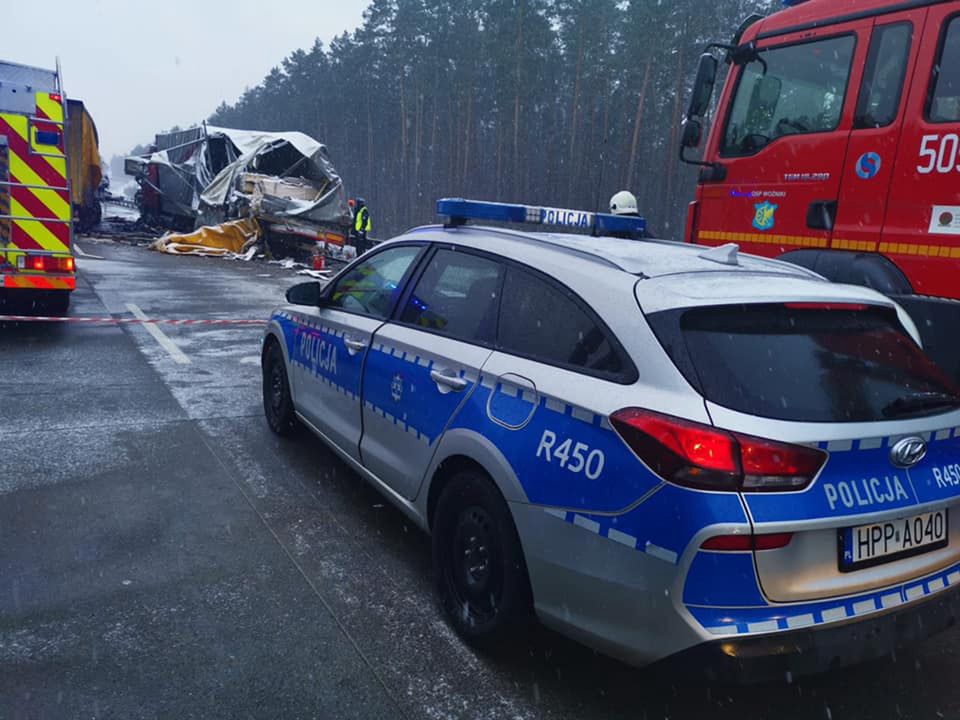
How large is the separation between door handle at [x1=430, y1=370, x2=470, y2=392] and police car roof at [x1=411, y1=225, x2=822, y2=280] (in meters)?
0.56

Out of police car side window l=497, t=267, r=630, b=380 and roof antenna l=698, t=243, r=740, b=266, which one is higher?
roof antenna l=698, t=243, r=740, b=266

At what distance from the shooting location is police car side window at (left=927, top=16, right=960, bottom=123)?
167 inches

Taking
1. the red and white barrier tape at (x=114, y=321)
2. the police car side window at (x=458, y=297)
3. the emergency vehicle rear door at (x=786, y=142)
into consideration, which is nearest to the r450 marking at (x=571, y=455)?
the police car side window at (x=458, y=297)

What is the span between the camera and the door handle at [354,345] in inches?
153

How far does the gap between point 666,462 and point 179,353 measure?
6907 mm

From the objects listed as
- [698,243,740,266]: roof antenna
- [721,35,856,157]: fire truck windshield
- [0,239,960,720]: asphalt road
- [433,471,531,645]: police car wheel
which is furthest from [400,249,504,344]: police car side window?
[721,35,856,157]: fire truck windshield

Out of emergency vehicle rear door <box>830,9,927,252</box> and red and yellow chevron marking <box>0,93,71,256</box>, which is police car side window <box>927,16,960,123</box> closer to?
emergency vehicle rear door <box>830,9,927,252</box>

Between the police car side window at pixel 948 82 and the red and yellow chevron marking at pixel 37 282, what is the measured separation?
858cm

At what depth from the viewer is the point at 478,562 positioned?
9.51ft

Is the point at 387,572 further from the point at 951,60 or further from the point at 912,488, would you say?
the point at 951,60

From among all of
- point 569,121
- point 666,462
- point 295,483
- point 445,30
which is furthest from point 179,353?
point 445,30

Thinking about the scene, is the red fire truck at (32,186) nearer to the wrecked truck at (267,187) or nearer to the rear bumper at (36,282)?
the rear bumper at (36,282)

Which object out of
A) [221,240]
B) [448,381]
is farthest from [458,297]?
[221,240]

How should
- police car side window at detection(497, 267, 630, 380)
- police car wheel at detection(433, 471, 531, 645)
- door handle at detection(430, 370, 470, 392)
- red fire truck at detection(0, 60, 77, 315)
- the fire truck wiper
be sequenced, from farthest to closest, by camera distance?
1. red fire truck at detection(0, 60, 77, 315)
2. the fire truck wiper
3. door handle at detection(430, 370, 470, 392)
4. police car wheel at detection(433, 471, 531, 645)
5. police car side window at detection(497, 267, 630, 380)
